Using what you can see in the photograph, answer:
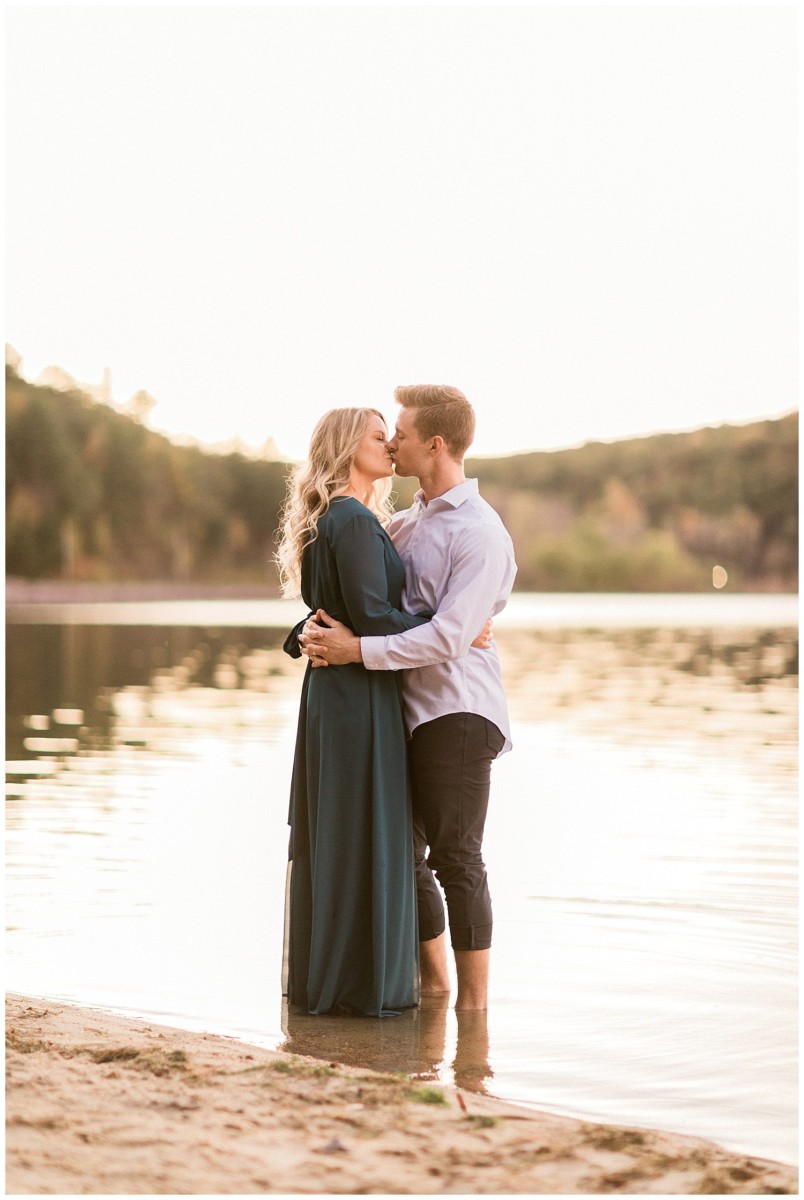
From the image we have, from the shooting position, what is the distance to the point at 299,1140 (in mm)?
3059

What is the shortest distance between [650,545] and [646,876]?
106144 millimetres

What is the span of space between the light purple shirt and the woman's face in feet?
0.63

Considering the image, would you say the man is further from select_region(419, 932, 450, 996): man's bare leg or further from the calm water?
the calm water

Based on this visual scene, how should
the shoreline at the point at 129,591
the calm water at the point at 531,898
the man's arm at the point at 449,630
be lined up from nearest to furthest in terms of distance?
1. the calm water at the point at 531,898
2. the man's arm at the point at 449,630
3. the shoreline at the point at 129,591

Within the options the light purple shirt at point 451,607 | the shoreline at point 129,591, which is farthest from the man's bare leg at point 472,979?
the shoreline at point 129,591

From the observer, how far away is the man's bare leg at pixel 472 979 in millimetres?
4695

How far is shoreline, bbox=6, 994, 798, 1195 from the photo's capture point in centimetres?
285

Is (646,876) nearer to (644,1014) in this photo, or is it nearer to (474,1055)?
(644,1014)

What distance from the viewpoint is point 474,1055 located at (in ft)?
14.0

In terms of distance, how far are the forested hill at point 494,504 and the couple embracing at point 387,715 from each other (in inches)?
2631

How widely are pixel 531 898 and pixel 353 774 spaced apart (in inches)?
85.0

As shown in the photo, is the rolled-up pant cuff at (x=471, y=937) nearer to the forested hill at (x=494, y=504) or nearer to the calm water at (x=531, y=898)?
the calm water at (x=531, y=898)

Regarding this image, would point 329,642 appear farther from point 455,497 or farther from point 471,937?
point 471,937

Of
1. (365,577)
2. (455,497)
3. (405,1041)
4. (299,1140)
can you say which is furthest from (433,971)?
(299,1140)
